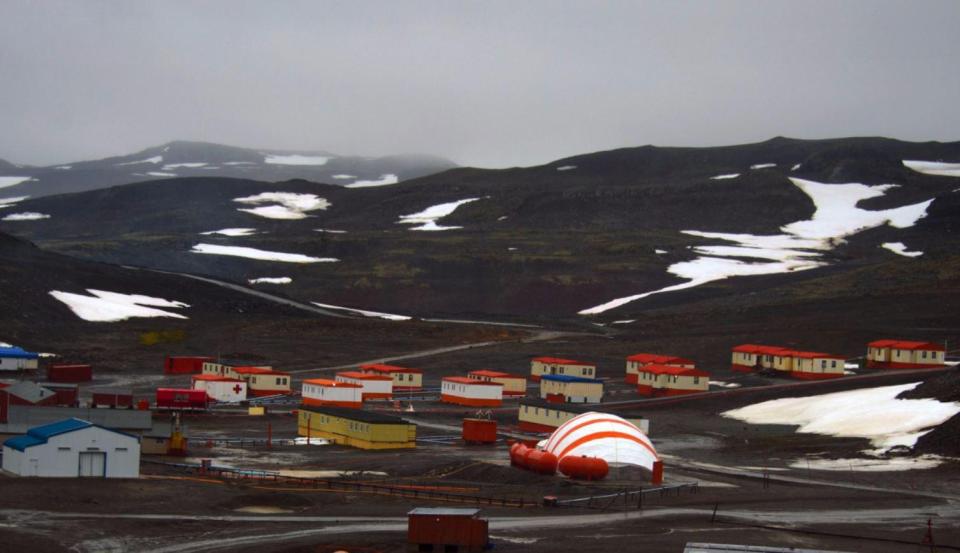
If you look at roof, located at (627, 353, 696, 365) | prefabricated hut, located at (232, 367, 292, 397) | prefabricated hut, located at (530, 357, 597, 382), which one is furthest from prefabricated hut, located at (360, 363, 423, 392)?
roof, located at (627, 353, 696, 365)

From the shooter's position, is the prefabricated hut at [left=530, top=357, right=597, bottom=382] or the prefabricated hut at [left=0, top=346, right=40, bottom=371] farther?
the prefabricated hut at [left=530, top=357, right=597, bottom=382]

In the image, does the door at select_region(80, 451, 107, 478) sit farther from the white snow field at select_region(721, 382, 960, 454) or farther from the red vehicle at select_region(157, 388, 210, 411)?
the white snow field at select_region(721, 382, 960, 454)

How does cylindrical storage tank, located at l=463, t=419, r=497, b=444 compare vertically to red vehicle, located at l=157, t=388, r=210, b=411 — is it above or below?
below

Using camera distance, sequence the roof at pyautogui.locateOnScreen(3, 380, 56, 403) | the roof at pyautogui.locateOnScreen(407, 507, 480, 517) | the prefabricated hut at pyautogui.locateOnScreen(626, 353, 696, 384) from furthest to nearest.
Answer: the prefabricated hut at pyautogui.locateOnScreen(626, 353, 696, 384), the roof at pyautogui.locateOnScreen(3, 380, 56, 403), the roof at pyautogui.locateOnScreen(407, 507, 480, 517)

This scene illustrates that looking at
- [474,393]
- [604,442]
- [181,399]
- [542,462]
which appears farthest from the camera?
[474,393]

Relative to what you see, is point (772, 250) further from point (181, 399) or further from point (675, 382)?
point (181, 399)

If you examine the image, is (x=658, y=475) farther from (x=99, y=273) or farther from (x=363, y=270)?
(x=363, y=270)

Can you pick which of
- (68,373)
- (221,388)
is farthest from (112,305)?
(221,388)

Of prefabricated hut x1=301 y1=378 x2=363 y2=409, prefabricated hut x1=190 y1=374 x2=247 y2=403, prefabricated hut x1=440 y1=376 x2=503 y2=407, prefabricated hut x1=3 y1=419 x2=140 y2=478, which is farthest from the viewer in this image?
prefabricated hut x1=440 y1=376 x2=503 y2=407
